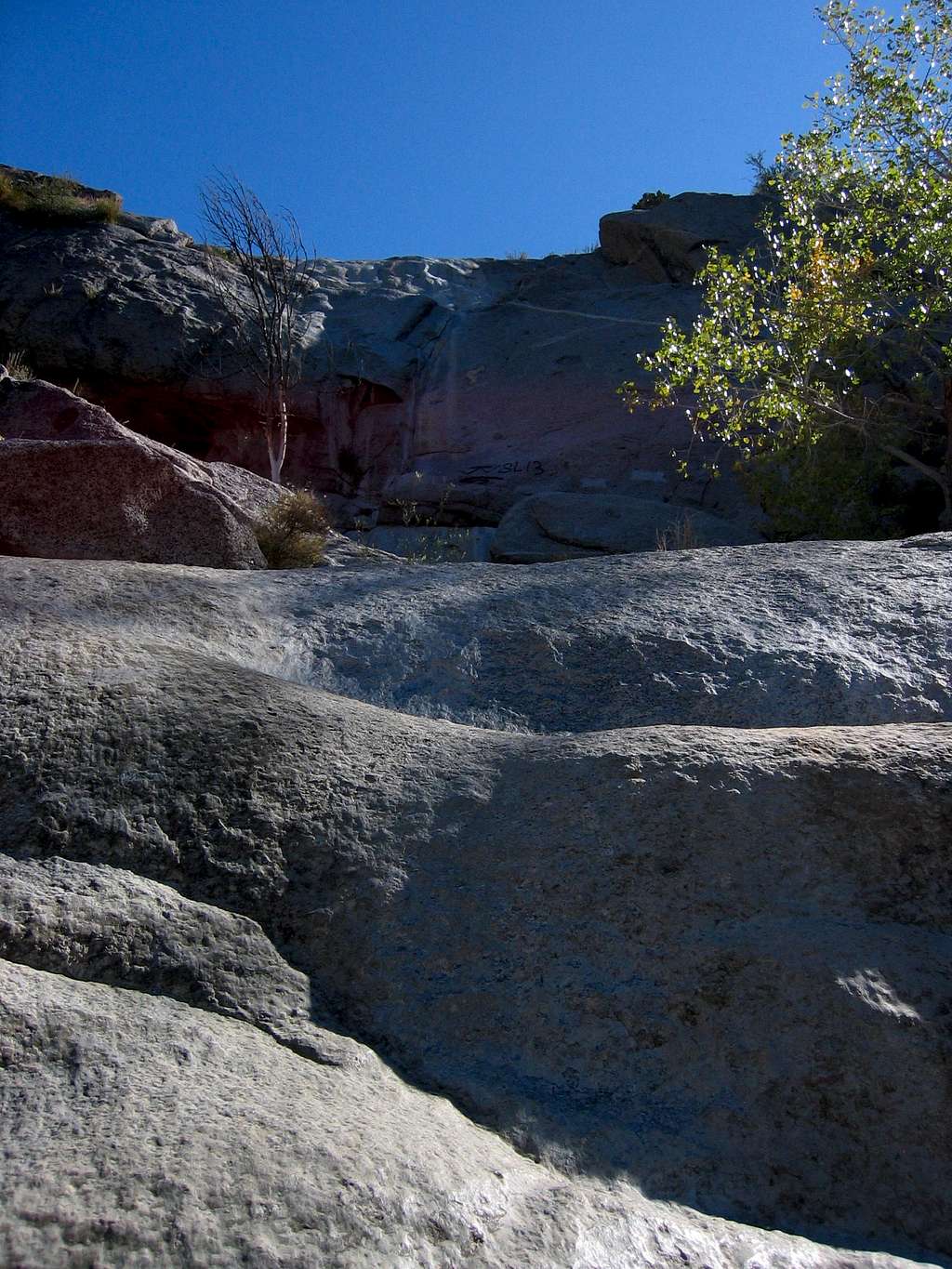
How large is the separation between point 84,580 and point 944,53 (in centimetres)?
953

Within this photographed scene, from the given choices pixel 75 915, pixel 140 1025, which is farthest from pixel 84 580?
pixel 140 1025

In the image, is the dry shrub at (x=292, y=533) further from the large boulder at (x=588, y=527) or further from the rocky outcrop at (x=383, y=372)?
the rocky outcrop at (x=383, y=372)

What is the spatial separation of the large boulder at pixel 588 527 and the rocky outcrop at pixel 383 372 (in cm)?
232

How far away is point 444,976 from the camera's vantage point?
200 centimetres

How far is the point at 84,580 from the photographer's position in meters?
3.12

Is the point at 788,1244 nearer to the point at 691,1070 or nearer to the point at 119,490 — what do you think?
the point at 691,1070

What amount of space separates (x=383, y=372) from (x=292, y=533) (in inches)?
422

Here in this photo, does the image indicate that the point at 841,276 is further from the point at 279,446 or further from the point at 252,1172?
the point at 252,1172

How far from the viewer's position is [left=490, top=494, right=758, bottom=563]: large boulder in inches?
457

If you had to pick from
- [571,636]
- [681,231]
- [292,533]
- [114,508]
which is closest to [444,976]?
[571,636]

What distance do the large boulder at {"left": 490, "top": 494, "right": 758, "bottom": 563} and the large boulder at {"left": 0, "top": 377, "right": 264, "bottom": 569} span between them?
242 inches

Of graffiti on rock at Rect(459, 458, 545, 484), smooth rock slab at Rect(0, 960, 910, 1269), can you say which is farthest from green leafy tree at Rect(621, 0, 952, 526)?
smooth rock slab at Rect(0, 960, 910, 1269)

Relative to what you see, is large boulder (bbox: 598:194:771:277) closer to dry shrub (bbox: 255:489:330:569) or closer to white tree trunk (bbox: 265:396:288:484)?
white tree trunk (bbox: 265:396:288:484)

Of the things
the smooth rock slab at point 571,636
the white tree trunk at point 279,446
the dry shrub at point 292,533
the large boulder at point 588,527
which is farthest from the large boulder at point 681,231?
the smooth rock slab at point 571,636
